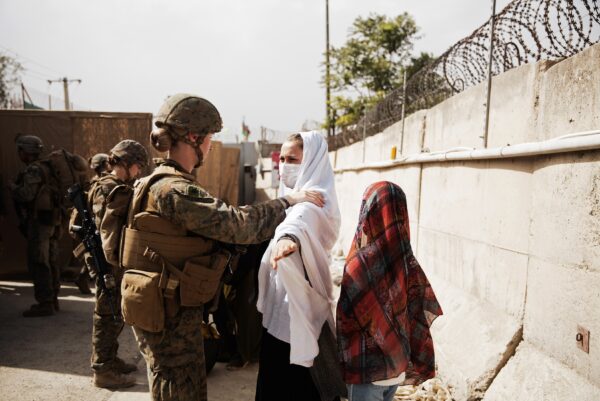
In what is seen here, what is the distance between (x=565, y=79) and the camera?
99.4 inches

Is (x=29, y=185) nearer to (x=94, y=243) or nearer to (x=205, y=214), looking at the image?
(x=94, y=243)

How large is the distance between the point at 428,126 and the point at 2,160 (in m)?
6.27

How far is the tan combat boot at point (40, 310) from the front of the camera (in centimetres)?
481

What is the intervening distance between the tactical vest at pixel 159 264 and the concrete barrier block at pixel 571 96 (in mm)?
2138

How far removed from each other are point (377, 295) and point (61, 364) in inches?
129

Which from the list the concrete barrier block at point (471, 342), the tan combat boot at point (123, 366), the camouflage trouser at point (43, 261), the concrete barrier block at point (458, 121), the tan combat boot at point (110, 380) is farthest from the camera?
the camouflage trouser at point (43, 261)

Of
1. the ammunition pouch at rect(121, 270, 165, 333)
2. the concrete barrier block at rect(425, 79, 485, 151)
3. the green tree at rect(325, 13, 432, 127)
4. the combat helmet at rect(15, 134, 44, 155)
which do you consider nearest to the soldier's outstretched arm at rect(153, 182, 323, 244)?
the ammunition pouch at rect(121, 270, 165, 333)

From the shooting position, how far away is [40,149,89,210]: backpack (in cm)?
513

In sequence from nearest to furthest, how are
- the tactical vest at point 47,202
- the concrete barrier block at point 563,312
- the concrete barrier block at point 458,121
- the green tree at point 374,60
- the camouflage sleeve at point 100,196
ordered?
the concrete barrier block at point 563,312, the camouflage sleeve at point 100,196, the concrete barrier block at point 458,121, the tactical vest at point 47,202, the green tree at point 374,60

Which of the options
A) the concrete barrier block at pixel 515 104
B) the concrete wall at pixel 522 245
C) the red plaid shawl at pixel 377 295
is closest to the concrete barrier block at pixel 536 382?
the concrete wall at pixel 522 245

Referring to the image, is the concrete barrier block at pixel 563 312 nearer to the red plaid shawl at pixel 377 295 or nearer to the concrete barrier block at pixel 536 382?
the concrete barrier block at pixel 536 382

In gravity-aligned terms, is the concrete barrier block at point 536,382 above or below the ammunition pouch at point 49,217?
below

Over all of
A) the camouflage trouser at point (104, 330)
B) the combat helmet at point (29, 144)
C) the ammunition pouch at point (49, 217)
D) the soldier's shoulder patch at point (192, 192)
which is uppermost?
the combat helmet at point (29, 144)

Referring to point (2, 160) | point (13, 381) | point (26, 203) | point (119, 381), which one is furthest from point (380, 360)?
point (2, 160)
